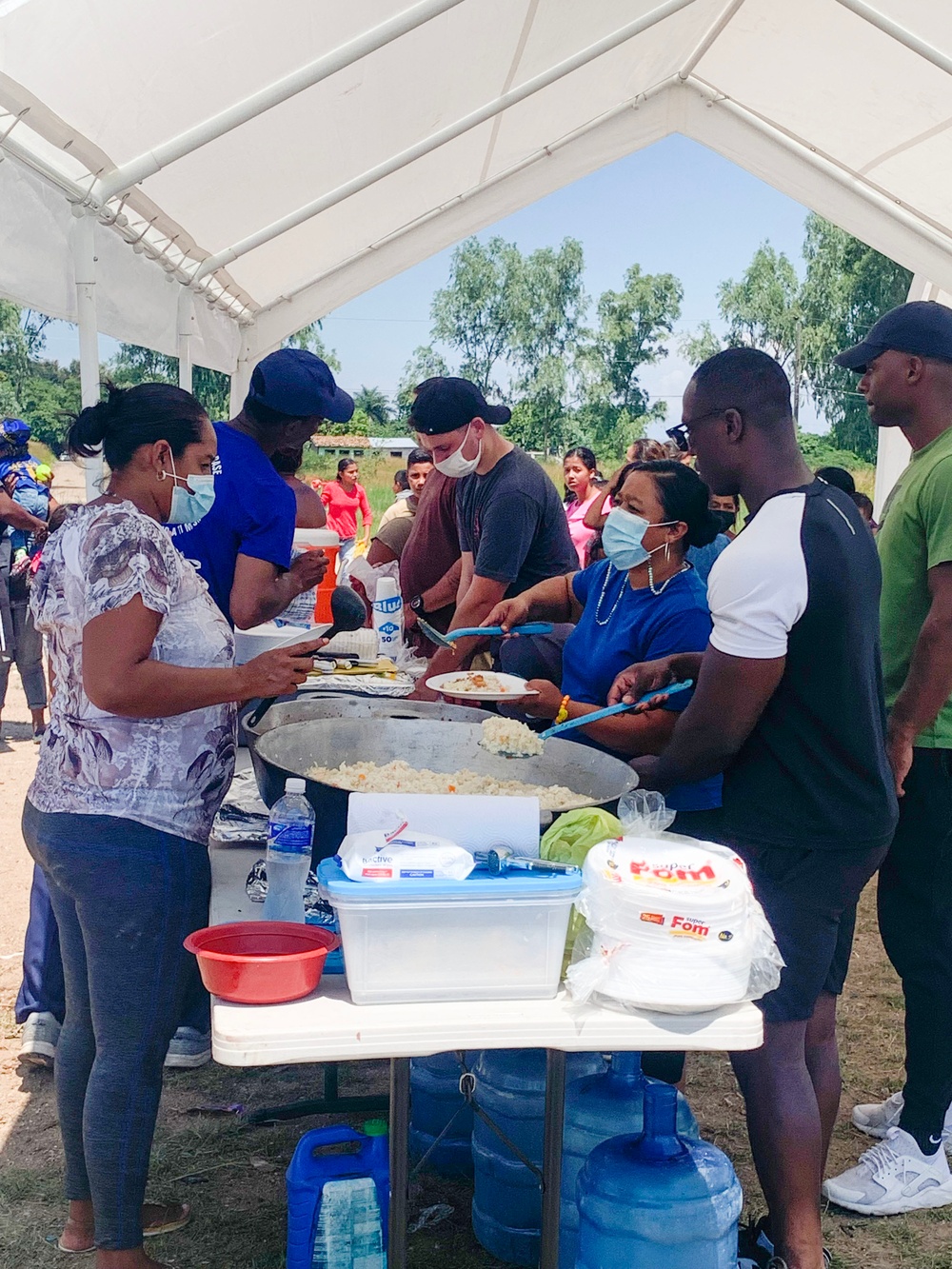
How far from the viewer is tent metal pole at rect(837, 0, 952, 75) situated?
617 cm

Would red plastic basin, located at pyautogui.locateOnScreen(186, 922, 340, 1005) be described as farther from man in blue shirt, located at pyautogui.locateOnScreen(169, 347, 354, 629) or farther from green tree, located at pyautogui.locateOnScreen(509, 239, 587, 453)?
green tree, located at pyautogui.locateOnScreen(509, 239, 587, 453)

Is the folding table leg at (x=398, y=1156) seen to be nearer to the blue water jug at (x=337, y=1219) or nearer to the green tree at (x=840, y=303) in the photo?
the blue water jug at (x=337, y=1219)

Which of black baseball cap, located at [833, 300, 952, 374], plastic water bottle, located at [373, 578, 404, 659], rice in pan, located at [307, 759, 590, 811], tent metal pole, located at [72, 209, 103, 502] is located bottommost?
rice in pan, located at [307, 759, 590, 811]

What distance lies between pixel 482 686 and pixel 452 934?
140 cm

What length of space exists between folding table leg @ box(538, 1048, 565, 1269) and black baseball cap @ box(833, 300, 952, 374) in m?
1.76

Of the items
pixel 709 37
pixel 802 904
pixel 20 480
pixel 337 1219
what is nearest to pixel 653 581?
pixel 802 904

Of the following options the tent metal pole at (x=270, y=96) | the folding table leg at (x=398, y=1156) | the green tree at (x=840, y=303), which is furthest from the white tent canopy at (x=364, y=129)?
the green tree at (x=840, y=303)

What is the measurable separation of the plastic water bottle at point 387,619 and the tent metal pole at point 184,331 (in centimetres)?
326

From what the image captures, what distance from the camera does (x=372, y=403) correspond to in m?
32.8

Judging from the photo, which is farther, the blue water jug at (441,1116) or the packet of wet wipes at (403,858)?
the blue water jug at (441,1116)

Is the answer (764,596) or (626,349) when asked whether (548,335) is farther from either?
(764,596)

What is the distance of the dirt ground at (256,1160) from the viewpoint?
248cm

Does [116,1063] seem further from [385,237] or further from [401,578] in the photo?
[385,237]

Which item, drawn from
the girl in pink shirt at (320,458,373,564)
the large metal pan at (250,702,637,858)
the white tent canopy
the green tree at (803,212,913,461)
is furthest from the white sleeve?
the green tree at (803,212,913,461)
